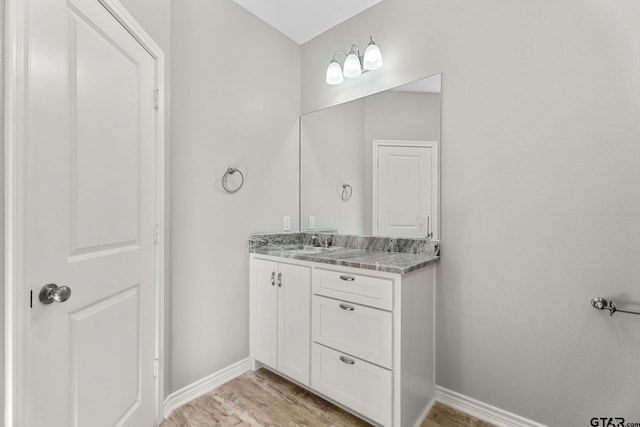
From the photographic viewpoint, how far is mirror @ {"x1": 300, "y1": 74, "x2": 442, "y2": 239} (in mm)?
2014

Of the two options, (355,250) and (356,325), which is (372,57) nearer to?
(355,250)

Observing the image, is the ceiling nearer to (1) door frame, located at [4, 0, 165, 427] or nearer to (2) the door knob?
(1) door frame, located at [4, 0, 165, 427]

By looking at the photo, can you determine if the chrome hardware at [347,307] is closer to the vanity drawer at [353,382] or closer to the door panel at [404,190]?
the vanity drawer at [353,382]

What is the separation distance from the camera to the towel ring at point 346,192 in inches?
97.4

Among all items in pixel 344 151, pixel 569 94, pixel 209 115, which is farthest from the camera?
pixel 344 151

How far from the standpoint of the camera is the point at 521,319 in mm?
1654

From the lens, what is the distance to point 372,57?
2133 millimetres

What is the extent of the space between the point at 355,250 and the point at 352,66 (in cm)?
137

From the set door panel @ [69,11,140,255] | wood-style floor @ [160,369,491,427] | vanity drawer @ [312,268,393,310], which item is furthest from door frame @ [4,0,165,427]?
vanity drawer @ [312,268,393,310]

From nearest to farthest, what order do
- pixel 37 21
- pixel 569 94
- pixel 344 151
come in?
pixel 37 21 < pixel 569 94 < pixel 344 151

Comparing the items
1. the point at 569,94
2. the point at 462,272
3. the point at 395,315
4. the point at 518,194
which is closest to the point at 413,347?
the point at 395,315

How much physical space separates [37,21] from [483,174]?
2.05m

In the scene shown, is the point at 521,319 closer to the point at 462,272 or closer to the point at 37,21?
the point at 462,272

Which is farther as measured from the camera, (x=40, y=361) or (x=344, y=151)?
(x=344, y=151)
